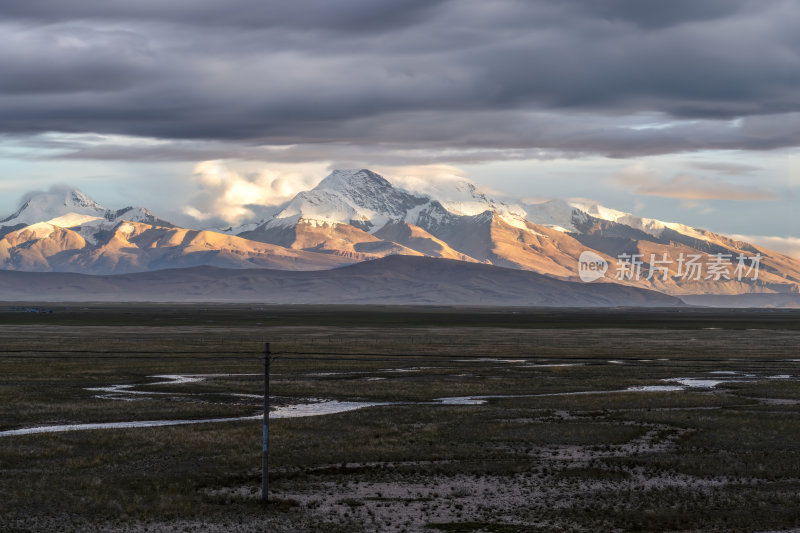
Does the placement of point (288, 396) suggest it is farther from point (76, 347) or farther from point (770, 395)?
point (76, 347)

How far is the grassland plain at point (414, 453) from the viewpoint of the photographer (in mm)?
29438

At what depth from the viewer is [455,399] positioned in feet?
195

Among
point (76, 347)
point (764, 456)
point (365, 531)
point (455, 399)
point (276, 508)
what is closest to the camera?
point (365, 531)

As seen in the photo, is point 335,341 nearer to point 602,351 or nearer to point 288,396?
point 602,351

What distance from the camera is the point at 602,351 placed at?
354 ft

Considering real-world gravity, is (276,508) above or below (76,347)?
above

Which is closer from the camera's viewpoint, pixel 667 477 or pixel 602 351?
pixel 667 477

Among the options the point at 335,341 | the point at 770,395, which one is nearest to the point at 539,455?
the point at 770,395

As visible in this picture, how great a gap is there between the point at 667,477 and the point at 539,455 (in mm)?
5785

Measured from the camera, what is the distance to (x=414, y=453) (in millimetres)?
39344

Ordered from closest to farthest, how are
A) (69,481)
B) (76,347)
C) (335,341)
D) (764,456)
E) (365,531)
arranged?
(365,531) → (69,481) → (764,456) → (76,347) → (335,341)

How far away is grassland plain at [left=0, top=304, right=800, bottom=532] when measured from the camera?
96.6 ft

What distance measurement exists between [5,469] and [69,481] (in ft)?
11.3

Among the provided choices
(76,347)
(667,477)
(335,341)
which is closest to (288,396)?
(667,477)
